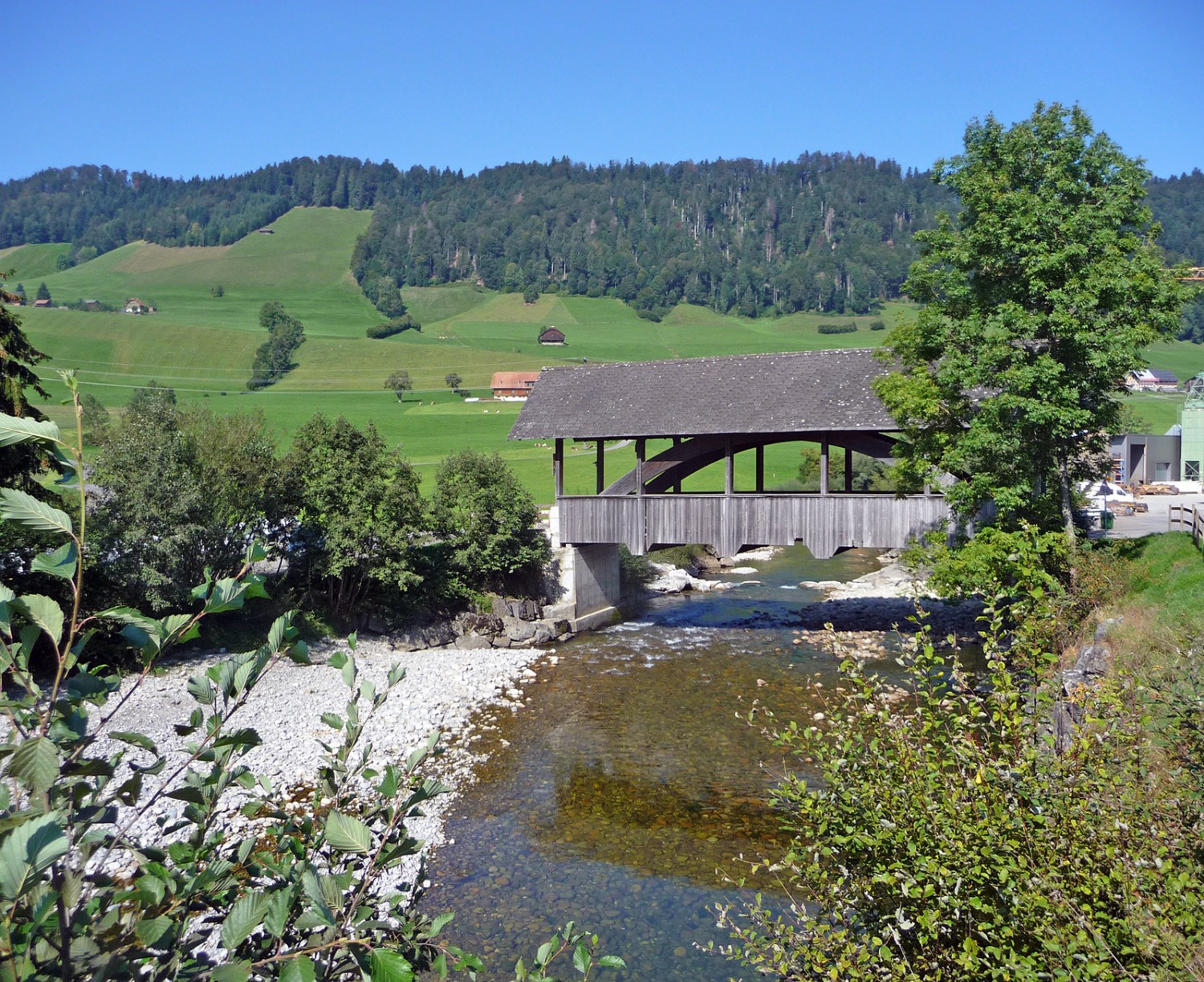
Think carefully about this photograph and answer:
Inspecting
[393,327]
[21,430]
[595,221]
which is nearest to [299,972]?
[21,430]

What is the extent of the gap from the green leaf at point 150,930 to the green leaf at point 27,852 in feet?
1.40

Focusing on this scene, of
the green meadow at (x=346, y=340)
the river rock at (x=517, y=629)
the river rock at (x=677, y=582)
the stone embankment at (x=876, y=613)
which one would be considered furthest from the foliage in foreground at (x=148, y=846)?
the green meadow at (x=346, y=340)

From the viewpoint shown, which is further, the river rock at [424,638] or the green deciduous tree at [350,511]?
the river rock at [424,638]

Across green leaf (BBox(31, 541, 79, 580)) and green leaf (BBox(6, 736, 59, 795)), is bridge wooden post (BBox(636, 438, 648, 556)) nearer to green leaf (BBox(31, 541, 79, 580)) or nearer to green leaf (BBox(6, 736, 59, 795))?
green leaf (BBox(31, 541, 79, 580))

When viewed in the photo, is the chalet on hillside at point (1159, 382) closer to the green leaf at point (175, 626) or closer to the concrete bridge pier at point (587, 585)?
the concrete bridge pier at point (587, 585)

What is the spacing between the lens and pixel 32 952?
1.98m

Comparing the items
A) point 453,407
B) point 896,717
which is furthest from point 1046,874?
point 453,407

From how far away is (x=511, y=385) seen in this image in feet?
237

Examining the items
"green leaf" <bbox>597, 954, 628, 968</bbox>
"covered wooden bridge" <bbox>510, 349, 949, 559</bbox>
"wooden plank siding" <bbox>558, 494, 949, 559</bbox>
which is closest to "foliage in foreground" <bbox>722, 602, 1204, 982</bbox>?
"green leaf" <bbox>597, 954, 628, 968</bbox>

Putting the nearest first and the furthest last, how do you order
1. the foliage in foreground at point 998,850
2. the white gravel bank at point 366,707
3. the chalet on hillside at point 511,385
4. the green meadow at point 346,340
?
the foliage in foreground at point 998,850 → the white gravel bank at point 366,707 → the green meadow at point 346,340 → the chalet on hillside at point 511,385

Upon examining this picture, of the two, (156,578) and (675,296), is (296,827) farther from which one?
(675,296)

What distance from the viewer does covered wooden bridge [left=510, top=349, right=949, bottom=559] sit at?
20109 millimetres

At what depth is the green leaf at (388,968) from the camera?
1.99 meters

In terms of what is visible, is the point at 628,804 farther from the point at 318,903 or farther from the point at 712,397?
the point at 712,397
